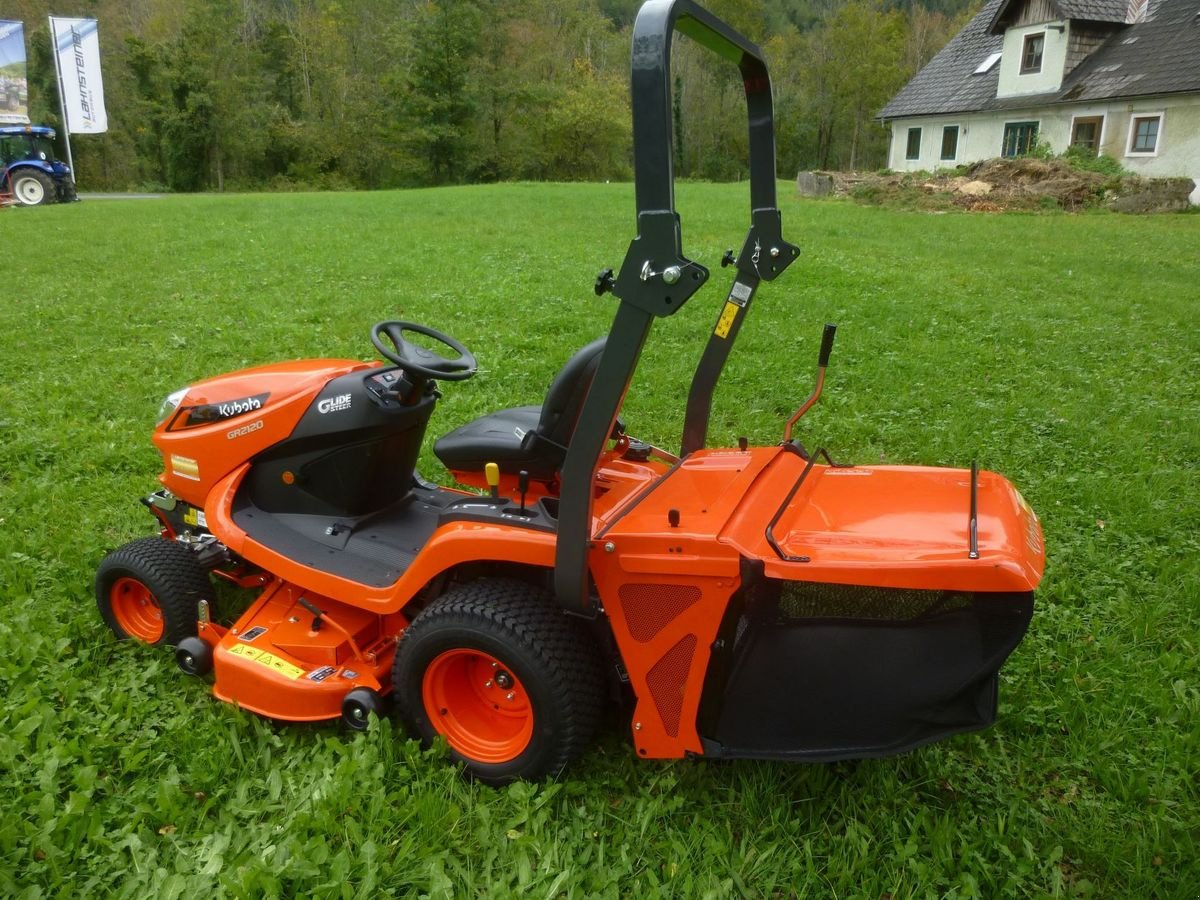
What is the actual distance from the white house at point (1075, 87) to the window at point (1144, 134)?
23mm

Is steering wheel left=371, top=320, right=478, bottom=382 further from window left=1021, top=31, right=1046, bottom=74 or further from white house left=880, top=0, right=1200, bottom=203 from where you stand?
window left=1021, top=31, right=1046, bottom=74

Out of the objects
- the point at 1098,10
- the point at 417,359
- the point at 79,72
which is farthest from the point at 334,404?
the point at 79,72

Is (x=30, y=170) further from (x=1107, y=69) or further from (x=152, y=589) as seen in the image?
(x=1107, y=69)

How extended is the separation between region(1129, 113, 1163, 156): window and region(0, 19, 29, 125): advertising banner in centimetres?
2788

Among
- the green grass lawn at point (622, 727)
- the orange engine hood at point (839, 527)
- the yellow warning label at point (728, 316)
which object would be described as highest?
the yellow warning label at point (728, 316)

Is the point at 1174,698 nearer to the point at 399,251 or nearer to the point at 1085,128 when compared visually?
the point at 399,251

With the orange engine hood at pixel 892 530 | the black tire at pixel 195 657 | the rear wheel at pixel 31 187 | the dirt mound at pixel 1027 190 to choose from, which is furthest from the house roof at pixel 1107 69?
the rear wheel at pixel 31 187

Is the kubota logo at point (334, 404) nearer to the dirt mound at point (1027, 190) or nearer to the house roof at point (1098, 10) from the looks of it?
the dirt mound at point (1027, 190)

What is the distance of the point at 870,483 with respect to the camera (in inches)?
95.0

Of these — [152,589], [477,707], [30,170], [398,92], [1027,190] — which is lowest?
[477,707]

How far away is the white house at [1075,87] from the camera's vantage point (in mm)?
19953

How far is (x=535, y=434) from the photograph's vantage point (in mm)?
2707

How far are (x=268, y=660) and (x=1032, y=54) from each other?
2651 centimetres

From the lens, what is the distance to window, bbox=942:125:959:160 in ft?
85.0
